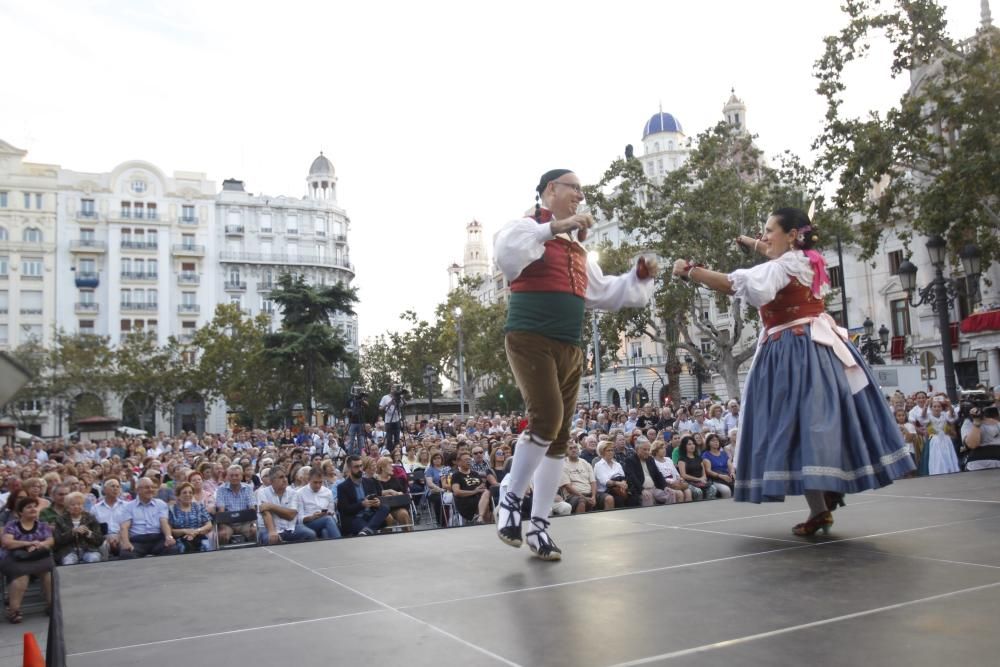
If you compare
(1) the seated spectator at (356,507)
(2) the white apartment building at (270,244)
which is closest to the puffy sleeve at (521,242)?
(1) the seated spectator at (356,507)

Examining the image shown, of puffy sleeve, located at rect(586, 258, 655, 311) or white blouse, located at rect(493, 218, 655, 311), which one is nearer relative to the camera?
white blouse, located at rect(493, 218, 655, 311)

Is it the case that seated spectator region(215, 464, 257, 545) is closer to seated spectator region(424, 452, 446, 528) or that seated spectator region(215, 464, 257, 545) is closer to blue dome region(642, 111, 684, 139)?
seated spectator region(424, 452, 446, 528)

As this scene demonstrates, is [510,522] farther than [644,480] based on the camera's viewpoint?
No

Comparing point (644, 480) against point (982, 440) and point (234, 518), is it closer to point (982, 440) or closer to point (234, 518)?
point (982, 440)

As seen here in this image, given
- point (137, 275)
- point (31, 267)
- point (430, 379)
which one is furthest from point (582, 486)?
point (31, 267)

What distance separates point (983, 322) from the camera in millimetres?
24297

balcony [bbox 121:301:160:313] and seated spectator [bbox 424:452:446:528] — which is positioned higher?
balcony [bbox 121:301:160:313]

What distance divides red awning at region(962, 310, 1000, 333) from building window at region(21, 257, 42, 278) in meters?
58.5

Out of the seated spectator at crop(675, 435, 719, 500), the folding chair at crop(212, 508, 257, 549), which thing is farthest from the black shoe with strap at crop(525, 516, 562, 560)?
the seated spectator at crop(675, 435, 719, 500)

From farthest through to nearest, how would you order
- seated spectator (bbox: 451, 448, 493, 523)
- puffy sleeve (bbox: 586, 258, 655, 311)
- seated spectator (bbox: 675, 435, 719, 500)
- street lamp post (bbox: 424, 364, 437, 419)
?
street lamp post (bbox: 424, 364, 437, 419) < seated spectator (bbox: 675, 435, 719, 500) < seated spectator (bbox: 451, 448, 493, 523) < puffy sleeve (bbox: 586, 258, 655, 311)

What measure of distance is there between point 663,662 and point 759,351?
2.69 m

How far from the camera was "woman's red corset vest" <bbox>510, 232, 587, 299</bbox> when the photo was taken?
3807 millimetres

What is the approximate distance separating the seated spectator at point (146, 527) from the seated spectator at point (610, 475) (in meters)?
5.14

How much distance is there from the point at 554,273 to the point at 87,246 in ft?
208
